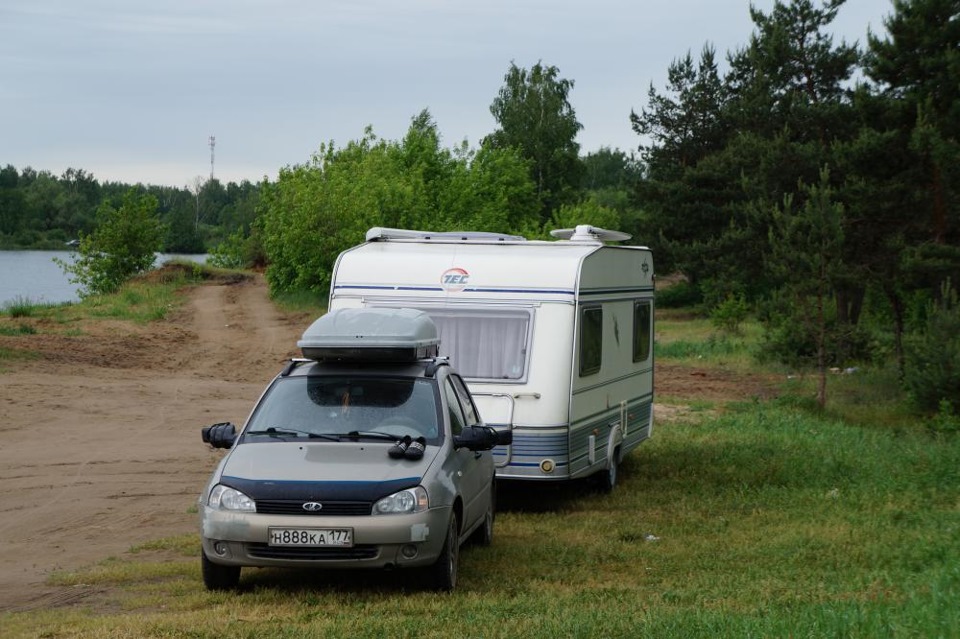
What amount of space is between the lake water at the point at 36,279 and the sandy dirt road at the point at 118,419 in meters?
8.85

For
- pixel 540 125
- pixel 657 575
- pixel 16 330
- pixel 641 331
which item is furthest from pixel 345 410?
pixel 540 125

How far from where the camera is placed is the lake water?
175 ft

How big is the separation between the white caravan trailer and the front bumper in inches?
168

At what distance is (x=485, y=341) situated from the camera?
12781 mm

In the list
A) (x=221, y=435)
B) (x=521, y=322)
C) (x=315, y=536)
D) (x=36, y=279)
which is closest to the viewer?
(x=315, y=536)

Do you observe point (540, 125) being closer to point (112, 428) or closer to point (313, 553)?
point (112, 428)

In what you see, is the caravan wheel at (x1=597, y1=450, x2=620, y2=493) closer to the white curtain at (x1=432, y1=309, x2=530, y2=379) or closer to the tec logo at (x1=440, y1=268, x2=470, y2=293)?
the white curtain at (x1=432, y1=309, x2=530, y2=379)

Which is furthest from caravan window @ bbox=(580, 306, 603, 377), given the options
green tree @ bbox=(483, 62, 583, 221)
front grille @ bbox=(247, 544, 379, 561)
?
green tree @ bbox=(483, 62, 583, 221)

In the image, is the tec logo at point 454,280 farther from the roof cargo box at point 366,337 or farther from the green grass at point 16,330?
the green grass at point 16,330

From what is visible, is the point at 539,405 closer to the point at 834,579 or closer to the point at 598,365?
the point at 598,365

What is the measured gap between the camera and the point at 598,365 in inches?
534

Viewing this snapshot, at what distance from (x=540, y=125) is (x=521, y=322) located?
63.2 metres

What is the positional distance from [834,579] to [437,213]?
45365mm

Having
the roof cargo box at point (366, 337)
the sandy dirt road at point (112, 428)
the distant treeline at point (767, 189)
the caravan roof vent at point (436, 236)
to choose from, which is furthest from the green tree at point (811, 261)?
the roof cargo box at point (366, 337)
